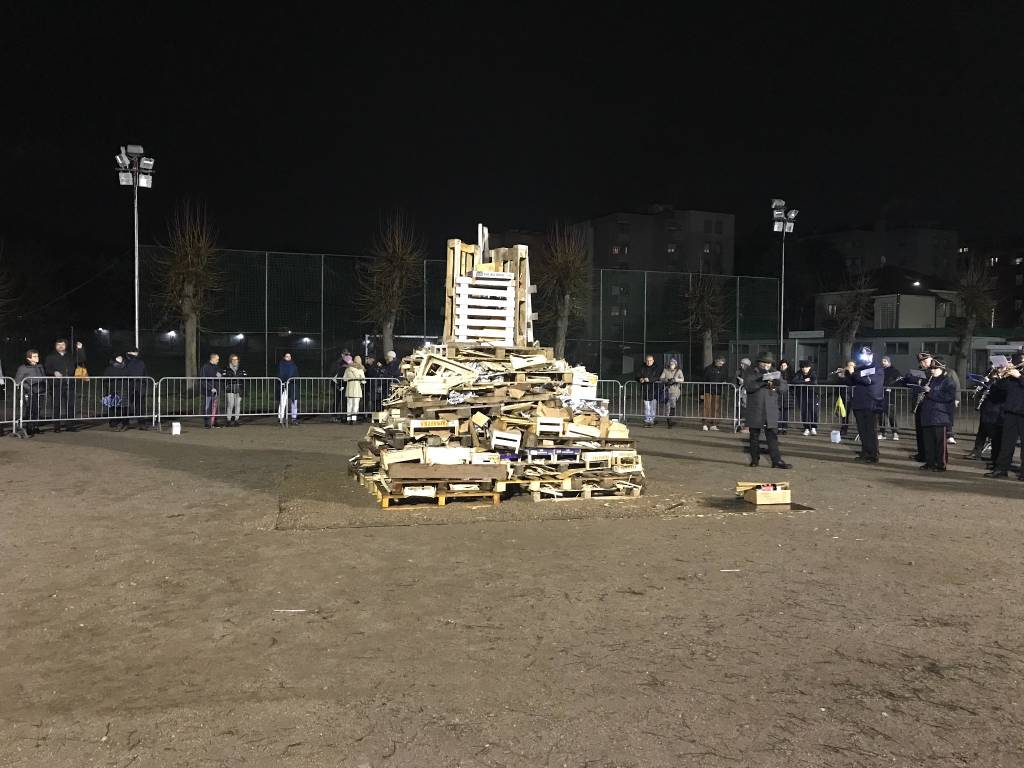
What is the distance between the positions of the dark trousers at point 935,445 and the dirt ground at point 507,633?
298 centimetres

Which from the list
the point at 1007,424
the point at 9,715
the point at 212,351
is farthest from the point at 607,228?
the point at 9,715

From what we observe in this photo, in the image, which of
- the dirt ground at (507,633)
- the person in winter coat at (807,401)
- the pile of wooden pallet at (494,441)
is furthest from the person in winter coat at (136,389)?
the person in winter coat at (807,401)

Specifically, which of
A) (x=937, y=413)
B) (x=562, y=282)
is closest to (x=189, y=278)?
(x=562, y=282)

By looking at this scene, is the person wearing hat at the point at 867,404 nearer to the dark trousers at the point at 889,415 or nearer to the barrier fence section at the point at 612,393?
the dark trousers at the point at 889,415

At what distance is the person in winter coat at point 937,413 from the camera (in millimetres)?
13289

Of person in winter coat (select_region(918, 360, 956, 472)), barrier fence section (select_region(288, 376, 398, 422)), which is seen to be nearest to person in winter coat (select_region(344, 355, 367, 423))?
barrier fence section (select_region(288, 376, 398, 422))

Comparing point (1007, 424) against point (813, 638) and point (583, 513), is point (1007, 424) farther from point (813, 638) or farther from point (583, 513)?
point (813, 638)

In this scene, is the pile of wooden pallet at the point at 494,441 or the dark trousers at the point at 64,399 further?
the dark trousers at the point at 64,399

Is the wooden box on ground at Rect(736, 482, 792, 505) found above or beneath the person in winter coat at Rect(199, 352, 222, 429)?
beneath

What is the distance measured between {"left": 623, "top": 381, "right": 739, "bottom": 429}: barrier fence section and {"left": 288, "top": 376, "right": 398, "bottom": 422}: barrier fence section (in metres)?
6.84

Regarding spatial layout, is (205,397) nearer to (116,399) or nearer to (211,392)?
(211,392)

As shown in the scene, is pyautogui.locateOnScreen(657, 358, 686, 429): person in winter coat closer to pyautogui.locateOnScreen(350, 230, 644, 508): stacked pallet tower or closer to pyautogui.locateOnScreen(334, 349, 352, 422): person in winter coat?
pyautogui.locateOnScreen(334, 349, 352, 422): person in winter coat

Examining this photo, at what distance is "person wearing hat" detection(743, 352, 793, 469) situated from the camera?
13.3 meters

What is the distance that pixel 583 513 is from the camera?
376 inches
